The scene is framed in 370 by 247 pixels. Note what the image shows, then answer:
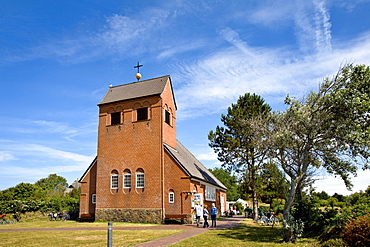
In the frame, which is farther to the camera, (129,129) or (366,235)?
(129,129)

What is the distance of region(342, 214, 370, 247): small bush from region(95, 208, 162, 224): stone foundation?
1687 cm

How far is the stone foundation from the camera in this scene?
23984mm

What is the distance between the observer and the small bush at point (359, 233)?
844 centimetres

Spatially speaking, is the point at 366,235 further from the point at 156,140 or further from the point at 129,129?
the point at 129,129

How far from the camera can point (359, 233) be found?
28.5 ft

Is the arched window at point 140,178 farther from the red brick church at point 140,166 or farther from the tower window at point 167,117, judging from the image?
the tower window at point 167,117

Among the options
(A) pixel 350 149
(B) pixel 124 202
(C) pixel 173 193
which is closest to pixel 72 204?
(B) pixel 124 202

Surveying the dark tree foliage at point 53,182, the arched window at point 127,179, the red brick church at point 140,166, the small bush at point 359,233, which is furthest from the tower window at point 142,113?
the dark tree foliage at point 53,182

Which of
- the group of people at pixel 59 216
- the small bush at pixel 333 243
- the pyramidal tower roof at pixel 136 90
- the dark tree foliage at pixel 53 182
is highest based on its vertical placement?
the pyramidal tower roof at pixel 136 90

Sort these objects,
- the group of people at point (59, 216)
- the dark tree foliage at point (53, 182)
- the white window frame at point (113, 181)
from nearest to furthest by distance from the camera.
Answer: the white window frame at point (113, 181)
the group of people at point (59, 216)
the dark tree foliage at point (53, 182)

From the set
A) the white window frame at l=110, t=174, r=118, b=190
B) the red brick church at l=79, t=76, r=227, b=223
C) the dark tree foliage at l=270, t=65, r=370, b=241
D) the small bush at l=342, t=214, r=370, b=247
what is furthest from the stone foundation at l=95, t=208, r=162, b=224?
the small bush at l=342, t=214, r=370, b=247

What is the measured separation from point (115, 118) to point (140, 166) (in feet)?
18.6

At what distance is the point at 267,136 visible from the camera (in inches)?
585

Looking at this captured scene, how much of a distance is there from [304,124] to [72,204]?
29.8 metres
